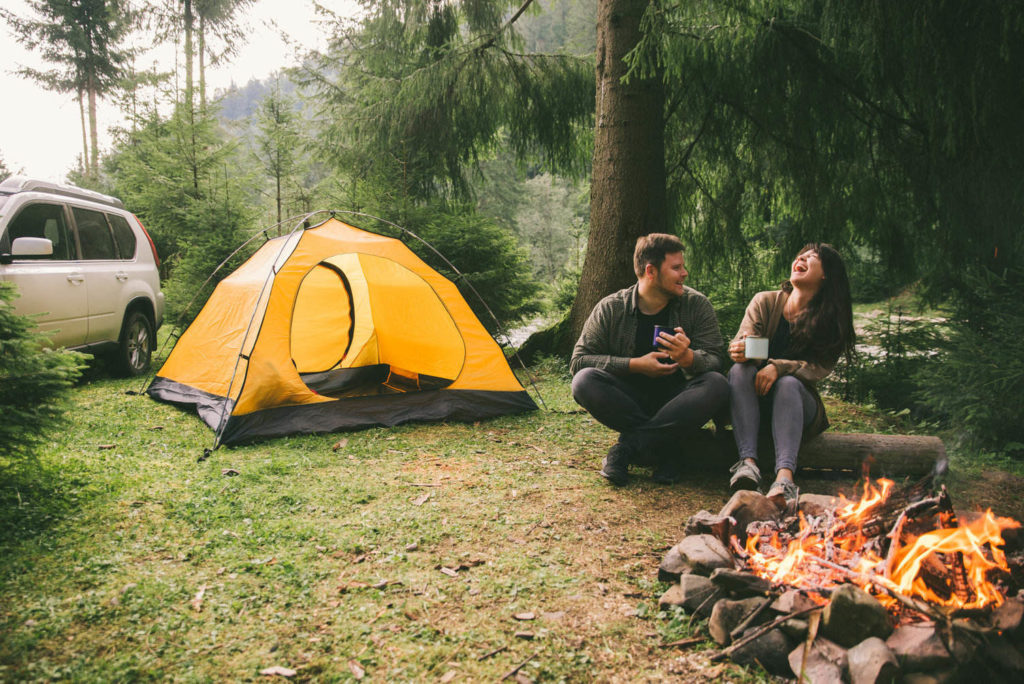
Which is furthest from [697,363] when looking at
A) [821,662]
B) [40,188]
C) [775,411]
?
[40,188]

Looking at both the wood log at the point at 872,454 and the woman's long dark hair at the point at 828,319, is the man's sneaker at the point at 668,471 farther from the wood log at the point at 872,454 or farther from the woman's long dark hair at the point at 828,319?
the woman's long dark hair at the point at 828,319

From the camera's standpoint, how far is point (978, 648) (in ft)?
5.64

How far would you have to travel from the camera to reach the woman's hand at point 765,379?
3.19 metres

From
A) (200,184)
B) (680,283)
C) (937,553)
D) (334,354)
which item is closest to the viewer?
(937,553)

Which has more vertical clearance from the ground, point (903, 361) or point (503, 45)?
point (503, 45)

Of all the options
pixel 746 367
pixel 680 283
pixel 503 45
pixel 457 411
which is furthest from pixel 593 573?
pixel 503 45

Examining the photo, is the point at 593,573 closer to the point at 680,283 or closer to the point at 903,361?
the point at 680,283

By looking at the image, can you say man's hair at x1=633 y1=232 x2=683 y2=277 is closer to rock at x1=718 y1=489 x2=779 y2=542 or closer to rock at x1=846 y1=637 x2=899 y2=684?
rock at x1=718 y1=489 x2=779 y2=542

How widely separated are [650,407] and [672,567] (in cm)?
133

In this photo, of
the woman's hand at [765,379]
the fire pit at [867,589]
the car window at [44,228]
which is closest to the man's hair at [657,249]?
the woman's hand at [765,379]

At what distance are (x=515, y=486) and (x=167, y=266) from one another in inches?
491

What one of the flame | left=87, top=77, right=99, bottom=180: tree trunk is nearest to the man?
the flame

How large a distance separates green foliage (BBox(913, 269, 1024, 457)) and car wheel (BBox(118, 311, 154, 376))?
717 centimetres

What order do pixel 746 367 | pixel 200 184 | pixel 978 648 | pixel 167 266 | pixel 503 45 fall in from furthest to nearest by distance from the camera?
pixel 167 266, pixel 200 184, pixel 503 45, pixel 746 367, pixel 978 648
